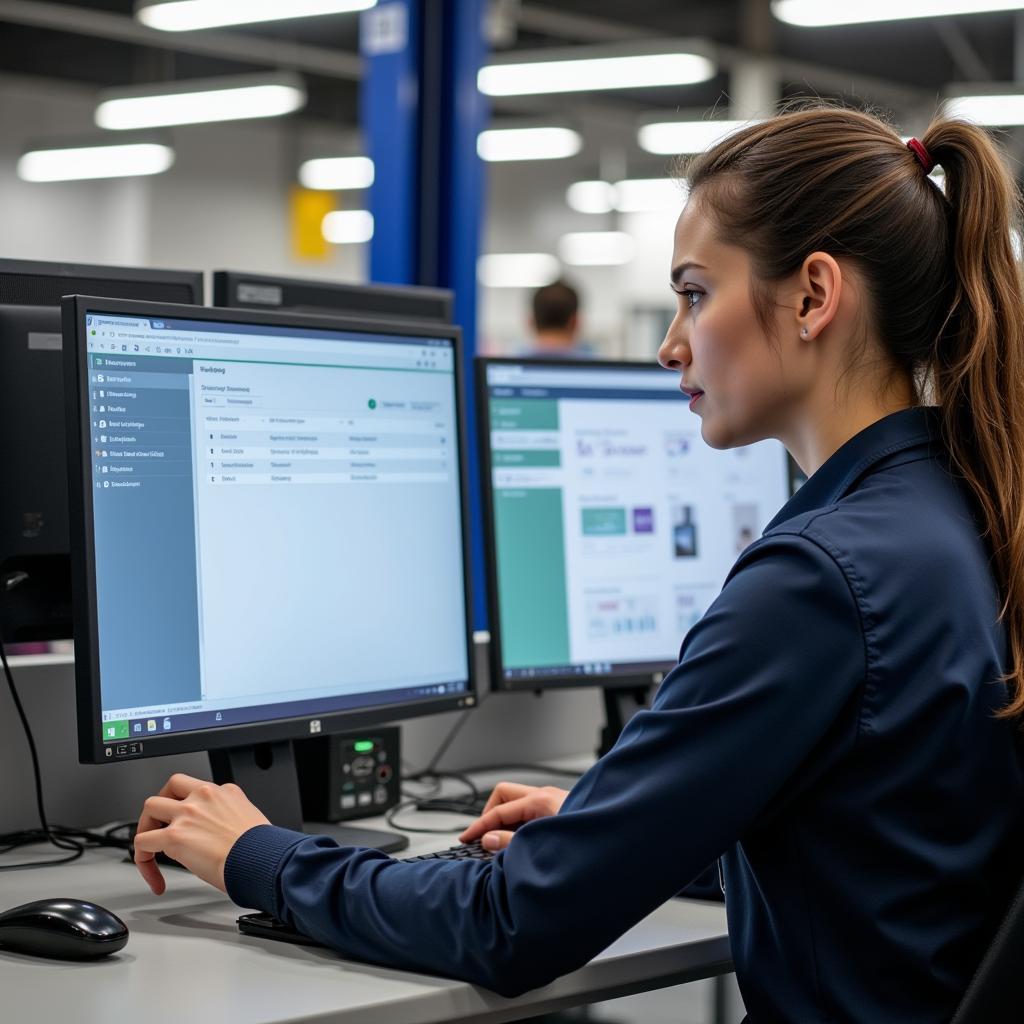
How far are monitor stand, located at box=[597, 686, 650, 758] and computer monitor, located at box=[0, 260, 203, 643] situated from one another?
2.34 ft

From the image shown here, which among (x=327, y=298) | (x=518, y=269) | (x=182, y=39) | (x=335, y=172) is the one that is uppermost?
(x=182, y=39)

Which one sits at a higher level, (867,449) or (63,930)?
(867,449)

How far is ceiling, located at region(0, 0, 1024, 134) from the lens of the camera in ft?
28.6

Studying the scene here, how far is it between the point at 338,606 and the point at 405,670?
12 cm

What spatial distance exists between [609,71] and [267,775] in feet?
18.9

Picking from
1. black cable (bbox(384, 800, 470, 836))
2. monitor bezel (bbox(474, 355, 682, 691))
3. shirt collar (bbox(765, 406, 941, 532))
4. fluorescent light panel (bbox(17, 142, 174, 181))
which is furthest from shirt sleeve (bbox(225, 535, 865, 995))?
fluorescent light panel (bbox(17, 142, 174, 181))

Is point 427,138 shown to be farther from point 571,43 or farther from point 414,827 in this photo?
point 571,43

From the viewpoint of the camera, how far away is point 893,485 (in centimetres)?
109

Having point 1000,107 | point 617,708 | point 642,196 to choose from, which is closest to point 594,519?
point 617,708

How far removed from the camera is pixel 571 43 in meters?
9.70

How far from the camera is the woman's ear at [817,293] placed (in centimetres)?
111

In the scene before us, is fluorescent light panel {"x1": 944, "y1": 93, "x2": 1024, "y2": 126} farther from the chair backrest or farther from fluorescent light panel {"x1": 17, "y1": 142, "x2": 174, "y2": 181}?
the chair backrest

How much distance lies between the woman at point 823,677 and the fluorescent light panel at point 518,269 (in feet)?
37.1

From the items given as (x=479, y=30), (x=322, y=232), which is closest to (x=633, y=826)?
→ (x=479, y=30)
